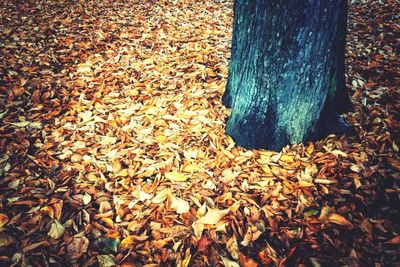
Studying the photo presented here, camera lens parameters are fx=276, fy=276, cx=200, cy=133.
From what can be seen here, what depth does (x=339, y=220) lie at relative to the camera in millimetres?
1854

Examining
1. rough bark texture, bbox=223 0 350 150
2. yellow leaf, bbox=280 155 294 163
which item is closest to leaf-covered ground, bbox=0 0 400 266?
yellow leaf, bbox=280 155 294 163

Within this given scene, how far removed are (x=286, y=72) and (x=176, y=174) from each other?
119cm

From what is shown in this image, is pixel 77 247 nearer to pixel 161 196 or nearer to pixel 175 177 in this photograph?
pixel 161 196

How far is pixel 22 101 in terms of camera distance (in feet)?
10.00

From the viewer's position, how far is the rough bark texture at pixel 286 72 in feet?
6.31

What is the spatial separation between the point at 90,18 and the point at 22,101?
270 centimetres

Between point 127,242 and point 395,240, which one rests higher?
point 395,240

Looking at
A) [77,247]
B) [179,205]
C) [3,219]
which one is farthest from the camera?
[179,205]

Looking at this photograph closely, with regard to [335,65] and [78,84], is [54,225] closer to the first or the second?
[78,84]

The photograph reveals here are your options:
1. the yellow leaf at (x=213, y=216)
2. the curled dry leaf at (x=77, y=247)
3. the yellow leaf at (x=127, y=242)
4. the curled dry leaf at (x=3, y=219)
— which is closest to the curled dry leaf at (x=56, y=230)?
the curled dry leaf at (x=77, y=247)

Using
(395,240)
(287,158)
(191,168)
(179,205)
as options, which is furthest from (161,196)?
(395,240)

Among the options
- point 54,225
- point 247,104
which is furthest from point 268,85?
point 54,225

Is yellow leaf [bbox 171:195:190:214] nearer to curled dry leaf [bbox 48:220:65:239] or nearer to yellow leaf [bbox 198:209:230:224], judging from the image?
yellow leaf [bbox 198:209:230:224]

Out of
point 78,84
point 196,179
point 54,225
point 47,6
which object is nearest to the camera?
point 54,225
